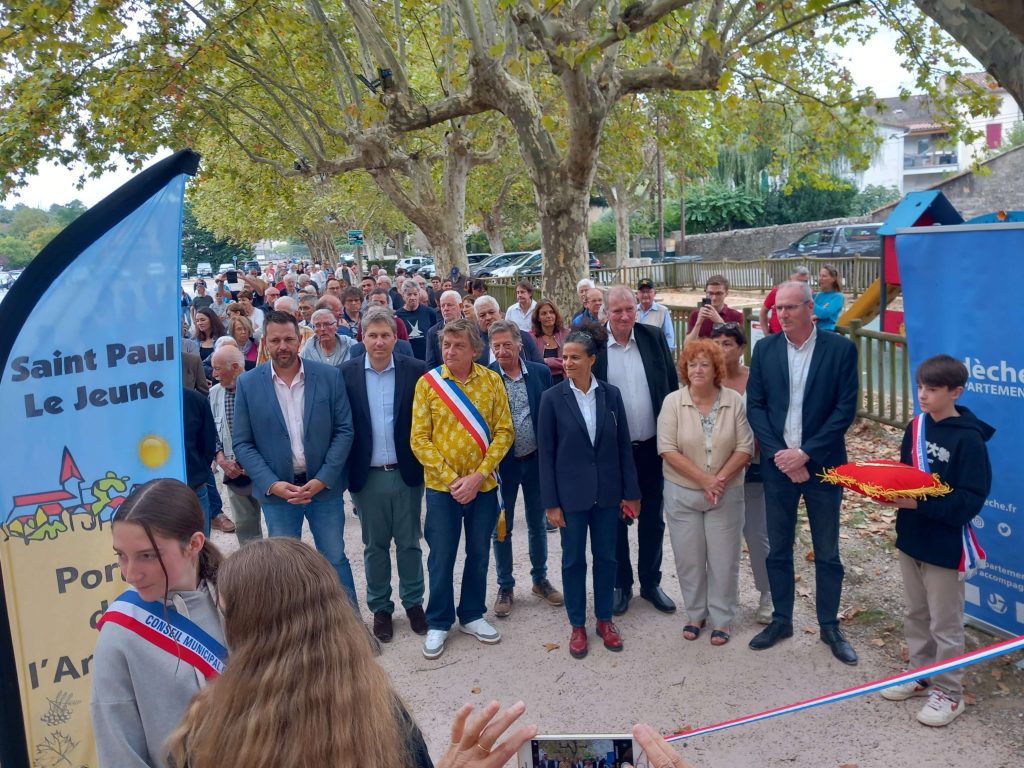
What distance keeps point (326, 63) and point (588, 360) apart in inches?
517

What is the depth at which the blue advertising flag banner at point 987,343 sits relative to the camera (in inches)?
159

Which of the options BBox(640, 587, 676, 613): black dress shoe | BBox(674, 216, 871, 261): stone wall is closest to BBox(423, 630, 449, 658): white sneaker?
BBox(640, 587, 676, 613): black dress shoe

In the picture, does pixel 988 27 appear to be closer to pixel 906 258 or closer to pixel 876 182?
pixel 906 258

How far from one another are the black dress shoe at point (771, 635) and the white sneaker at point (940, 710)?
0.95 metres

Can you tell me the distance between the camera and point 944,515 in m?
3.72

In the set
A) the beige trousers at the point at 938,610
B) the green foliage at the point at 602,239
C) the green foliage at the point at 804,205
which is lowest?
the beige trousers at the point at 938,610

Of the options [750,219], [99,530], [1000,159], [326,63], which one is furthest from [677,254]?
[99,530]

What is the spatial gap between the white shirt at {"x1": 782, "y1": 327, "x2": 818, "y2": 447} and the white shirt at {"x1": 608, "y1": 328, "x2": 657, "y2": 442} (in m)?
0.96

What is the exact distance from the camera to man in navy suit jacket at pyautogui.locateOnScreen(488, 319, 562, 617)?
17.4ft

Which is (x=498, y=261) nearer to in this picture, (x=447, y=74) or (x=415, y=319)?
(x=447, y=74)

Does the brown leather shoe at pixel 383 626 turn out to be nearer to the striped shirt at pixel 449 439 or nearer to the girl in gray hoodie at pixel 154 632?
the striped shirt at pixel 449 439

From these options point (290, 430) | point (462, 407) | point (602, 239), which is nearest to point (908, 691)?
point (462, 407)

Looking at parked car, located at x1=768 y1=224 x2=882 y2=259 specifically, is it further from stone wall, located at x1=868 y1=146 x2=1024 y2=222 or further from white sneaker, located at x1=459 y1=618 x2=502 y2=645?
white sneaker, located at x1=459 y1=618 x2=502 y2=645

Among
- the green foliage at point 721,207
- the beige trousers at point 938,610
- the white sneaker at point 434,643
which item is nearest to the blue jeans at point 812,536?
the beige trousers at point 938,610
